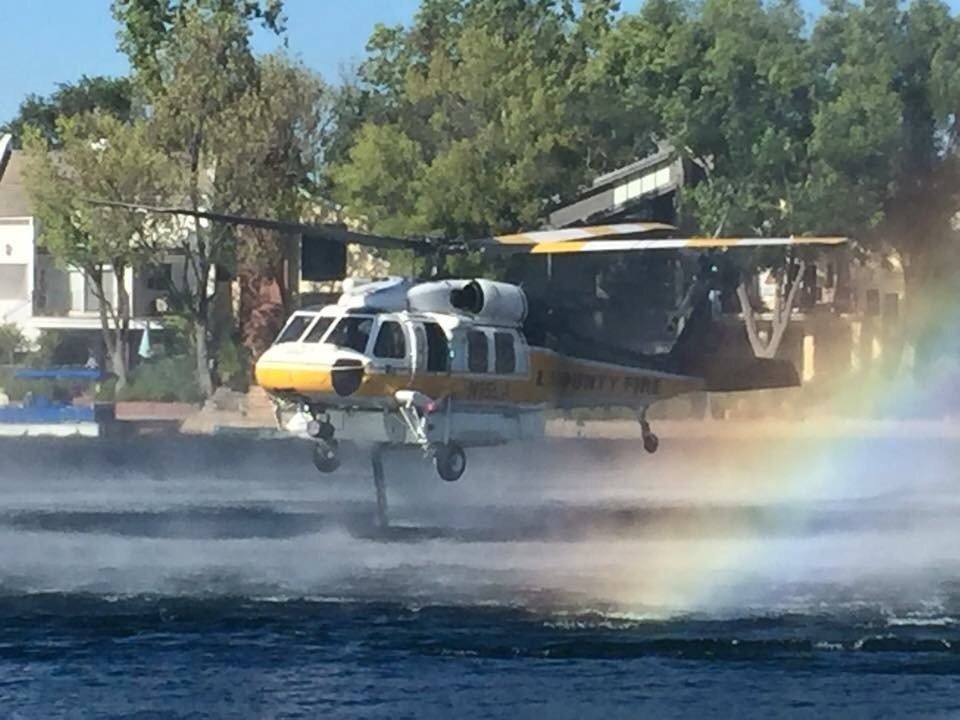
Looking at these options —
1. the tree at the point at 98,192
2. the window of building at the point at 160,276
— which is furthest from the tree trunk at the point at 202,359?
the tree at the point at 98,192

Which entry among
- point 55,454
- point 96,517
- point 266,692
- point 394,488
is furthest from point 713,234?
point 266,692

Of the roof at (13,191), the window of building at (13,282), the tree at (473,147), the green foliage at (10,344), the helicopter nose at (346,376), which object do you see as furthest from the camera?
the roof at (13,191)

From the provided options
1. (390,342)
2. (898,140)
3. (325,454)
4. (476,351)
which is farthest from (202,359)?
(390,342)

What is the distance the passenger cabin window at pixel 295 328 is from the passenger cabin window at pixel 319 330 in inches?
5.6

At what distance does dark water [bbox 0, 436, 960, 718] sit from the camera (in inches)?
763

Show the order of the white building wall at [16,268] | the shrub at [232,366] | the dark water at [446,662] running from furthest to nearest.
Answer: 1. the white building wall at [16,268]
2. the shrub at [232,366]
3. the dark water at [446,662]

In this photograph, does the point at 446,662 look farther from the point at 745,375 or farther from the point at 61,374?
the point at 61,374

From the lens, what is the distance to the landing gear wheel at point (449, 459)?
33.7m

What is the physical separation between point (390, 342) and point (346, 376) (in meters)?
1.30

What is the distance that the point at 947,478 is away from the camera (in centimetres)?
4750

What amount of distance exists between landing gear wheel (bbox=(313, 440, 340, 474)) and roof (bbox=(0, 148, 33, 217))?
54.3 m

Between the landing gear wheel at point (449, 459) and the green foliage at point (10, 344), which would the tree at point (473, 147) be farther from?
the landing gear wheel at point (449, 459)

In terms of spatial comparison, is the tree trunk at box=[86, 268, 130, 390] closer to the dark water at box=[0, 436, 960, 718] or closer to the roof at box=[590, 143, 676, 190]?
the roof at box=[590, 143, 676, 190]

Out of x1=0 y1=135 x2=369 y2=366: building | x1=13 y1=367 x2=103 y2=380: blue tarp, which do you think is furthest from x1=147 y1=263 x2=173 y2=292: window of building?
x1=13 y1=367 x2=103 y2=380: blue tarp
